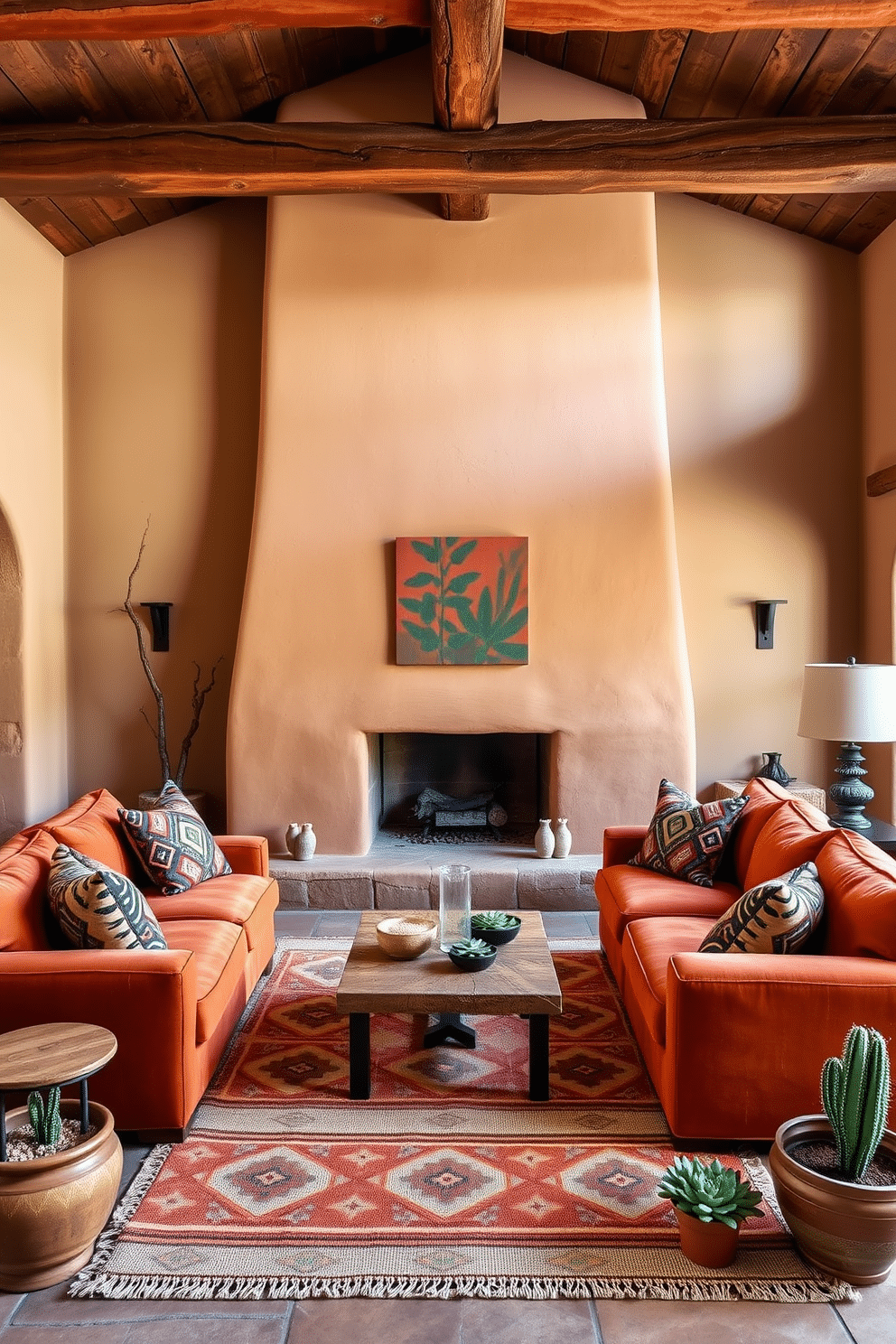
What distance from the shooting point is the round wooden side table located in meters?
2.12

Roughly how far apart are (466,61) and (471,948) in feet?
10.1

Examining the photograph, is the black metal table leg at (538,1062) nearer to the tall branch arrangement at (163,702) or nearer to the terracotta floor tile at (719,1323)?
the terracotta floor tile at (719,1323)

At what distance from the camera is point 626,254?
5.18 m

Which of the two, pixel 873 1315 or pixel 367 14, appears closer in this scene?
pixel 873 1315

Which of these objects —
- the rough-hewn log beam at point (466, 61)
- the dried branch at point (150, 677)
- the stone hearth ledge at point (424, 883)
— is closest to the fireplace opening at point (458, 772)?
the stone hearth ledge at point (424, 883)

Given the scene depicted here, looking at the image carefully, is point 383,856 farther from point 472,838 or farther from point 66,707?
point 66,707

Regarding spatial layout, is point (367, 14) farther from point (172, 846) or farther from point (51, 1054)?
point (51, 1054)

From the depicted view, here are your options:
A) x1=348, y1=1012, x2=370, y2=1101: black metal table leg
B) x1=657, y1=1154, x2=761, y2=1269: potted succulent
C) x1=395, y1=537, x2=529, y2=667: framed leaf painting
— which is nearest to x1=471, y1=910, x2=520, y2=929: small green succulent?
x1=348, y1=1012, x2=370, y2=1101: black metal table leg

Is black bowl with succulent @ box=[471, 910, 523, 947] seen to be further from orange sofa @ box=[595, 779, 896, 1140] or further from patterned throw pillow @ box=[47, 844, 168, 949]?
patterned throw pillow @ box=[47, 844, 168, 949]

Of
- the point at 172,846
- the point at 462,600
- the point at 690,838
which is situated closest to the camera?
the point at 172,846

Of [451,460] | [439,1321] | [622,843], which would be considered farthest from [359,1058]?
[451,460]

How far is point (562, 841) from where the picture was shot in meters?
5.09

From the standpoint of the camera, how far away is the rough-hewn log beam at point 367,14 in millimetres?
3211

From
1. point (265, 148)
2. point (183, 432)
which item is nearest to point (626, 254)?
point (265, 148)
